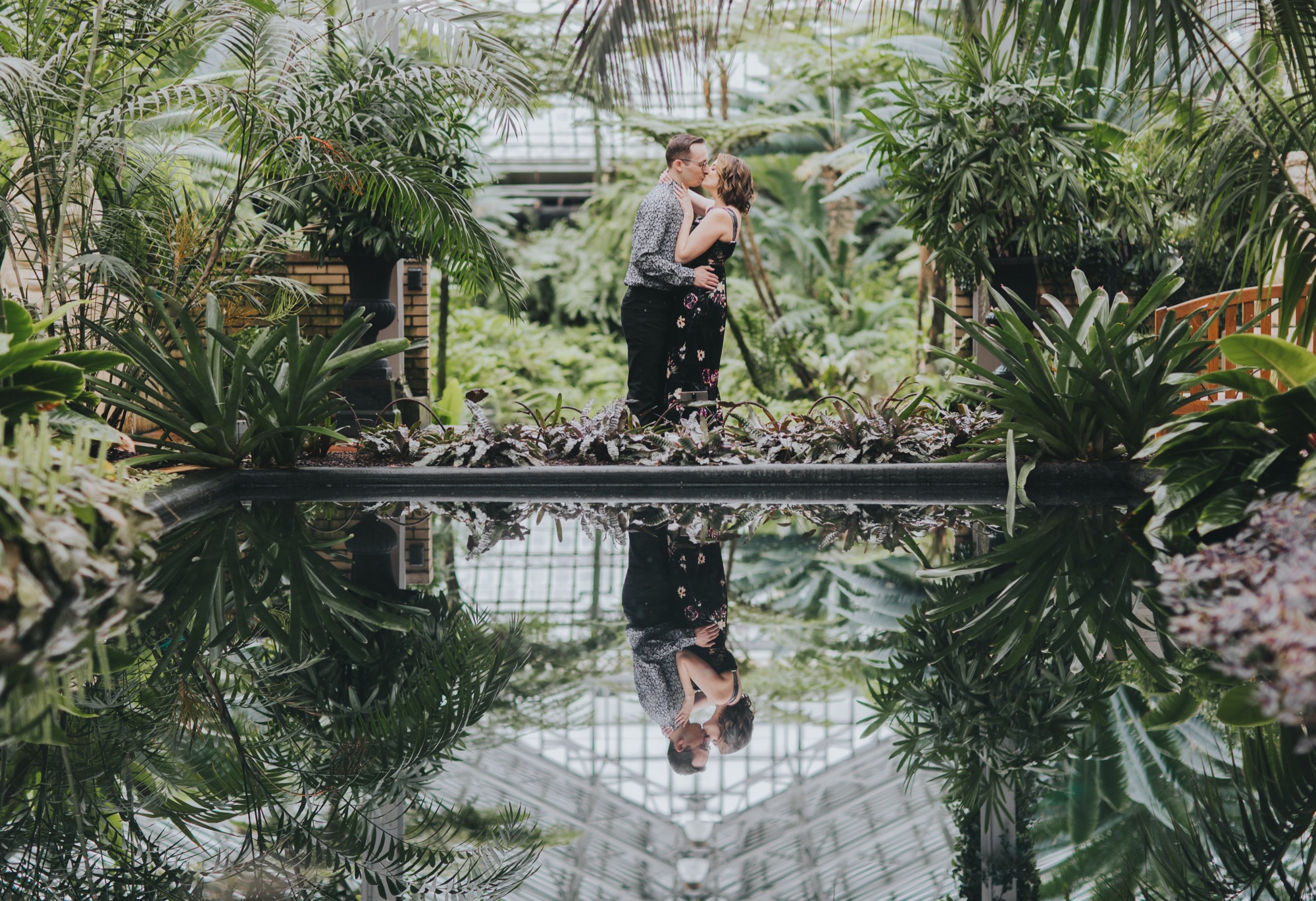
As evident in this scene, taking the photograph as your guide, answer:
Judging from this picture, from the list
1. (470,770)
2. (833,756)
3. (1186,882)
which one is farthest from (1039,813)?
(470,770)

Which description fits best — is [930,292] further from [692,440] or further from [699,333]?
[692,440]

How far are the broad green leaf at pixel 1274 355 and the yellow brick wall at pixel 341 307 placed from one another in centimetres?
585

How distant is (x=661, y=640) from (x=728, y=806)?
1.04 meters

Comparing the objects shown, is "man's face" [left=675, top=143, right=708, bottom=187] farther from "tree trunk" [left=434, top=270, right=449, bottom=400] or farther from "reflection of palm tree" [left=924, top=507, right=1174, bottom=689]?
"tree trunk" [left=434, top=270, right=449, bottom=400]

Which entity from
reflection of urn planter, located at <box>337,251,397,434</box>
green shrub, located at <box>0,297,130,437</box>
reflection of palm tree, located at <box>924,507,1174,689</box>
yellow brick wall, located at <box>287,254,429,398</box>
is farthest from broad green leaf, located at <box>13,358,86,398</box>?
yellow brick wall, located at <box>287,254,429,398</box>

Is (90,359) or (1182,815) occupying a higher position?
(90,359)

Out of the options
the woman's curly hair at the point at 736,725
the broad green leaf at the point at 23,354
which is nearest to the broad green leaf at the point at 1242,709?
the woman's curly hair at the point at 736,725

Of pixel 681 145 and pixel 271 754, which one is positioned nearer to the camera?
pixel 271 754

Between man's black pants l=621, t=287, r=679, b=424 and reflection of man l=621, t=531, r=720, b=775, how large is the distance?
2371mm

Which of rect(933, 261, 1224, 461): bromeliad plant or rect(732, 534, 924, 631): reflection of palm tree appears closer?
rect(732, 534, 924, 631): reflection of palm tree

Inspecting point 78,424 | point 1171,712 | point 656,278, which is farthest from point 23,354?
point 656,278

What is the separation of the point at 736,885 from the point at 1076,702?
3.68ft

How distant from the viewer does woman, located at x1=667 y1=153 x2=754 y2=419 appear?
21.3 feet

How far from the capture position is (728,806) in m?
1.95
